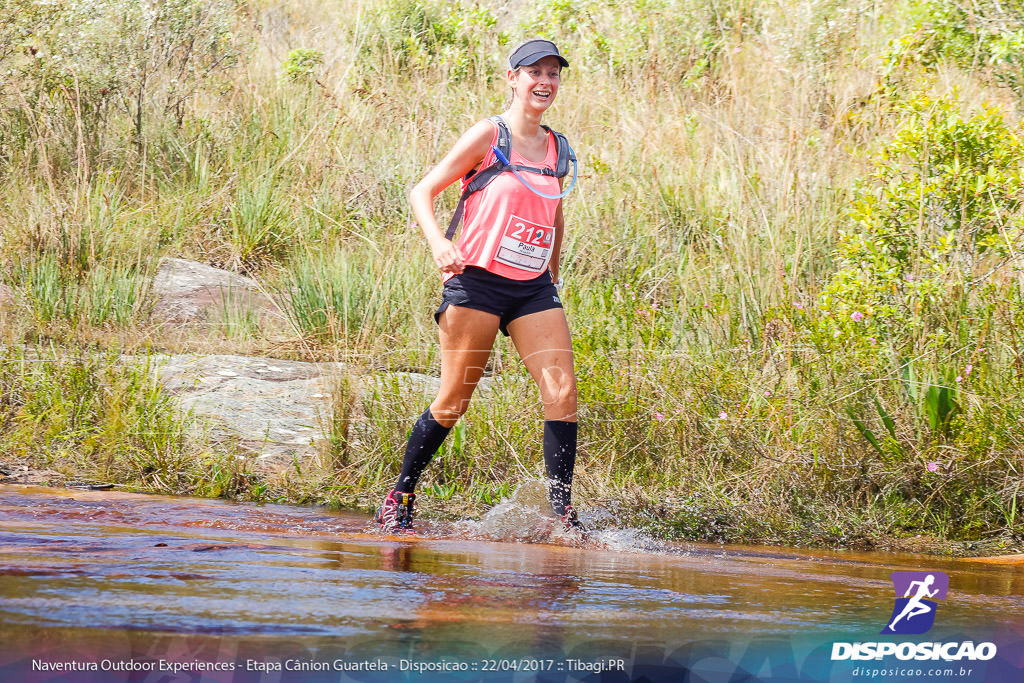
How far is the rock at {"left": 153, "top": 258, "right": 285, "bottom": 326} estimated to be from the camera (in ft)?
26.8

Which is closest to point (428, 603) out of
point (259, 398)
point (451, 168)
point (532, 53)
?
point (451, 168)

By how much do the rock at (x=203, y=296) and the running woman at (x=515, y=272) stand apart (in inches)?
140

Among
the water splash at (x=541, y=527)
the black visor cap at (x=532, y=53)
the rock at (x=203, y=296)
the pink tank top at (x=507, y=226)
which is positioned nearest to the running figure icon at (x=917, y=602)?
the water splash at (x=541, y=527)

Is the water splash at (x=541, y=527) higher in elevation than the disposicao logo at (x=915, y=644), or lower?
higher

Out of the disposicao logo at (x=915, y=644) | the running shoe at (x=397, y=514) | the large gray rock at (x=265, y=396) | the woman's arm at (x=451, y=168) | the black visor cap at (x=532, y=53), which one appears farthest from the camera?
the large gray rock at (x=265, y=396)

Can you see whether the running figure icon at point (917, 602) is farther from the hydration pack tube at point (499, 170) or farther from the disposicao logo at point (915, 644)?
the hydration pack tube at point (499, 170)

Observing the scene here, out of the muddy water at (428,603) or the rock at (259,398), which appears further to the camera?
the rock at (259,398)

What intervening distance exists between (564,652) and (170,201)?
748cm

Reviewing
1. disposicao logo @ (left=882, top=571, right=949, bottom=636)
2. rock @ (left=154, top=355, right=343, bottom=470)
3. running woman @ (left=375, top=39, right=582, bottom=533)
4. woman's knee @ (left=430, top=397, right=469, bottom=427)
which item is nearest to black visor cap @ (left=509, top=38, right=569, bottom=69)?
running woman @ (left=375, top=39, right=582, bottom=533)

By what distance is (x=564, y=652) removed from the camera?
287cm

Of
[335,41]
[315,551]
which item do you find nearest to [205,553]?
[315,551]

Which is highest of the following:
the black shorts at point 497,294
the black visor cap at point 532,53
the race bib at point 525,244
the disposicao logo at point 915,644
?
the black visor cap at point 532,53

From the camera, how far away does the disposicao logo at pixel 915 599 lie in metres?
3.38

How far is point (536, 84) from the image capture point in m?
4.56
